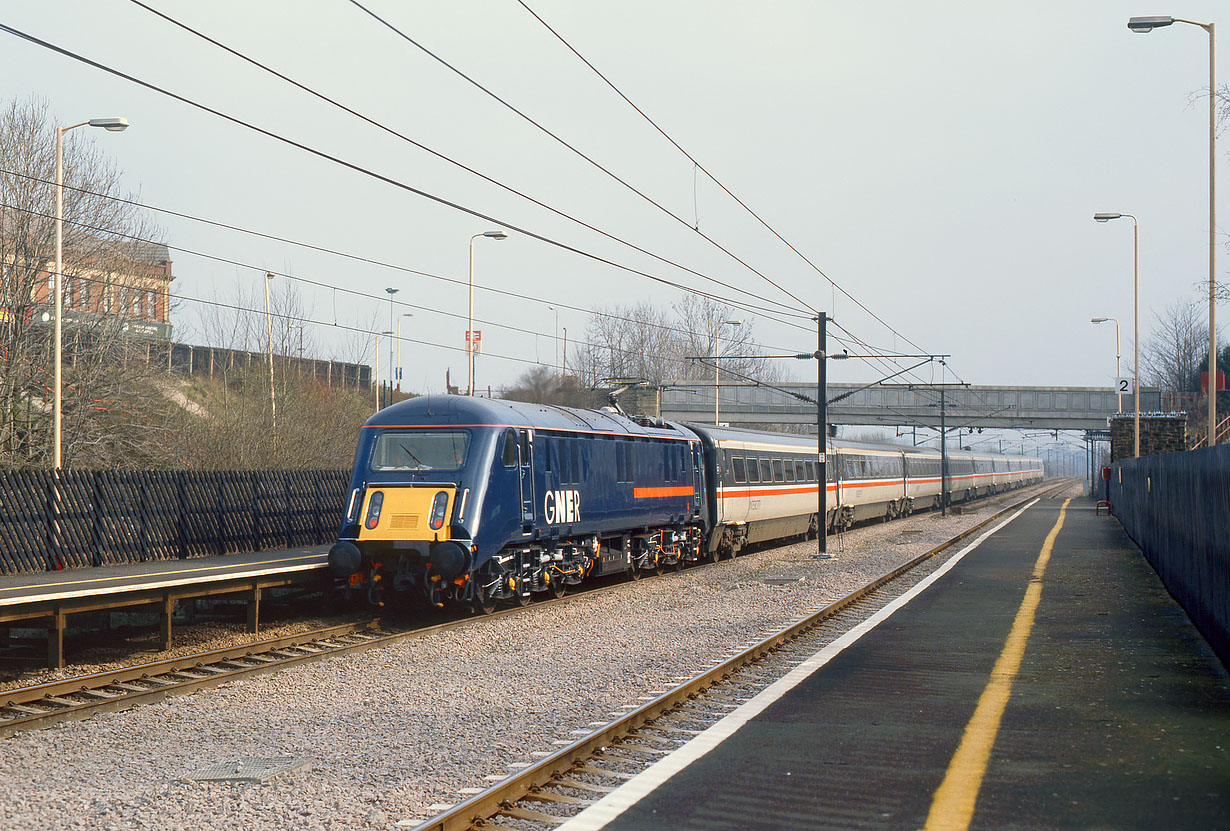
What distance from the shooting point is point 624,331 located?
75.1m

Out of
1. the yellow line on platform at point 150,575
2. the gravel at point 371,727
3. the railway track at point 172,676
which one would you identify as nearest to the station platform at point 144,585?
the yellow line on platform at point 150,575

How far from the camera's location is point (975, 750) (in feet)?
26.8

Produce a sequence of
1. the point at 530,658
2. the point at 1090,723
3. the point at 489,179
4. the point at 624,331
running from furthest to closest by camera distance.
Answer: the point at 624,331 < the point at 489,179 < the point at 530,658 < the point at 1090,723

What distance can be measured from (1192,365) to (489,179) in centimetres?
6355

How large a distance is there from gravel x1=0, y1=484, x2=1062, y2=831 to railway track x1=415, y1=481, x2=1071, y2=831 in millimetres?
410

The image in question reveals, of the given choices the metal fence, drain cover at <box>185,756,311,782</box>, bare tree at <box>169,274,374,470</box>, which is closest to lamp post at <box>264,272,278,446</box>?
bare tree at <box>169,274,374,470</box>

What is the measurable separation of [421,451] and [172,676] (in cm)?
541

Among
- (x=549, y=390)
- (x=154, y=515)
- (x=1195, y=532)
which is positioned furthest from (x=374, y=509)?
(x=549, y=390)

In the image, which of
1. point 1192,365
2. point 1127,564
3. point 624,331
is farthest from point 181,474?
point 1192,365

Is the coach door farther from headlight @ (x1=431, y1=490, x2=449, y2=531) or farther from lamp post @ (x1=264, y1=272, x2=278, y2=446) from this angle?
lamp post @ (x1=264, y1=272, x2=278, y2=446)

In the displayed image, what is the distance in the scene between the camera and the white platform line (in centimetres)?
672

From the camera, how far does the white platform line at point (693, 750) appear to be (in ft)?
22.1

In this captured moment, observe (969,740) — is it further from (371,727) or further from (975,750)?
(371,727)

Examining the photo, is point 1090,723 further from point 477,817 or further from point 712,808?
point 477,817
